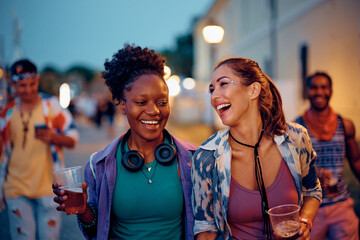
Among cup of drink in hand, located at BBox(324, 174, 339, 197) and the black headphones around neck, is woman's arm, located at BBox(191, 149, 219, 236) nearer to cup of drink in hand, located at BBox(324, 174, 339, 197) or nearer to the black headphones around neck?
the black headphones around neck

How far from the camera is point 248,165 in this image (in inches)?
94.5

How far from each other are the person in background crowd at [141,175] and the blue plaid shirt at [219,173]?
255mm

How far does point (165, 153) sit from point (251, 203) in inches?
29.6

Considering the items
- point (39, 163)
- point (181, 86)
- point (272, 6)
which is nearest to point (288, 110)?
point (272, 6)

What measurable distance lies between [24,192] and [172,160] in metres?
1.89

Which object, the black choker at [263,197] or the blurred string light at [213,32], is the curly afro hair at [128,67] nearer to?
the black choker at [263,197]

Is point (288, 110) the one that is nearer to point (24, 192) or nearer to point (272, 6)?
point (272, 6)

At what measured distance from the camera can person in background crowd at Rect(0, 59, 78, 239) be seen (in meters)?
3.65

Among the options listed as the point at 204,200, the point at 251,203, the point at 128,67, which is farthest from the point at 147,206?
the point at 128,67

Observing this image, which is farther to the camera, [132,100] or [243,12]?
[243,12]

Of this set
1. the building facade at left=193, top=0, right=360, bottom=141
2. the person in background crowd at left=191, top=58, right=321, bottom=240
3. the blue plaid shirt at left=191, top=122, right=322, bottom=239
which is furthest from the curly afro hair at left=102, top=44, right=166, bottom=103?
the building facade at left=193, top=0, right=360, bottom=141

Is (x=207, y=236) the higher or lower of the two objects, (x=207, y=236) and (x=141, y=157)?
the lower

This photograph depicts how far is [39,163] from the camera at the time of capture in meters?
3.81

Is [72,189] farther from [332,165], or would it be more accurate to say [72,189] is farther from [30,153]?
[332,165]
